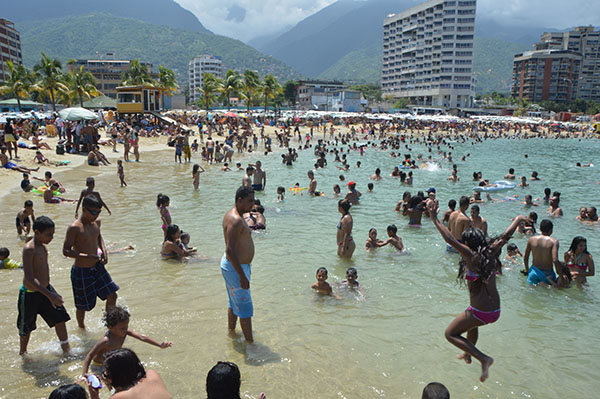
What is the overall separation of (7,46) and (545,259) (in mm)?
104257

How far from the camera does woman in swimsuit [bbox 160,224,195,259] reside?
27.5 feet

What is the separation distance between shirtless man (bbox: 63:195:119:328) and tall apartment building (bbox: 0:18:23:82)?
297ft

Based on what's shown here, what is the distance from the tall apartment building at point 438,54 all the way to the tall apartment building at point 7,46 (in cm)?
10434

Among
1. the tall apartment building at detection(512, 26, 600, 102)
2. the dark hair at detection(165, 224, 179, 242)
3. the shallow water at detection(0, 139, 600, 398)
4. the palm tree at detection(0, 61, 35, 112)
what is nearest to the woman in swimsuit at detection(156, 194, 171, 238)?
the dark hair at detection(165, 224, 179, 242)

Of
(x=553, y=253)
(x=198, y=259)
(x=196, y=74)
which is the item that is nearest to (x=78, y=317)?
(x=198, y=259)

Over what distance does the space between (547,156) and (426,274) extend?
3713cm

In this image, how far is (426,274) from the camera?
8.30 m

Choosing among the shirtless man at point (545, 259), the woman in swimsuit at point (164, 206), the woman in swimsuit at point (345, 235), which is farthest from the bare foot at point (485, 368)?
the woman in swimsuit at point (164, 206)

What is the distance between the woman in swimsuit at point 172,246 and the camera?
8.37 meters

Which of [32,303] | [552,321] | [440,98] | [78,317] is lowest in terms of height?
[552,321]

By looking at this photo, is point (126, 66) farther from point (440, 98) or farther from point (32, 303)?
point (32, 303)

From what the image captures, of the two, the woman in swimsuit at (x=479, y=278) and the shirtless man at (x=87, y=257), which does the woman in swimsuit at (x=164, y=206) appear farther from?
the woman in swimsuit at (x=479, y=278)

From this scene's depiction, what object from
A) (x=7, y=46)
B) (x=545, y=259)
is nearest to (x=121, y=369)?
(x=545, y=259)

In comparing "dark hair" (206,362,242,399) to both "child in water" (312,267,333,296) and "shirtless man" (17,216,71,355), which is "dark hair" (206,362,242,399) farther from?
"child in water" (312,267,333,296)
